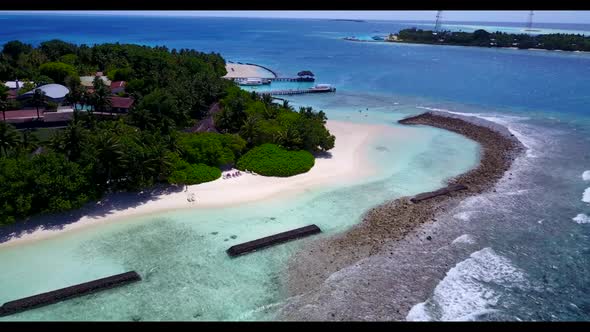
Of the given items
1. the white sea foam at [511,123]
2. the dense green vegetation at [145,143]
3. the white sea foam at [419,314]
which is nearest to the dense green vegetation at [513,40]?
the white sea foam at [511,123]

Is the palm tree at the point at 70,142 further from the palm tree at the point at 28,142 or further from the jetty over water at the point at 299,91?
the jetty over water at the point at 299,91

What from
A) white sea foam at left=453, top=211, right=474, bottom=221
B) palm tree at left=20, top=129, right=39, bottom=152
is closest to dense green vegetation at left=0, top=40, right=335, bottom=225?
palm tree at left=20, top=129, right=39, bottom=152

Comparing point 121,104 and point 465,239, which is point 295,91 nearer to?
point 121,104

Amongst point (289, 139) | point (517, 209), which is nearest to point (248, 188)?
point (289, 139)

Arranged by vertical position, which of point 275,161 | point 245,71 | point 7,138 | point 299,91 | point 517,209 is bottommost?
point 517,209
